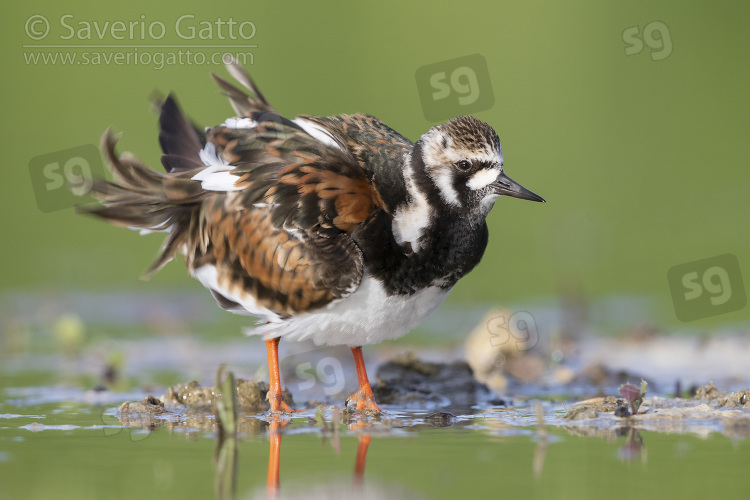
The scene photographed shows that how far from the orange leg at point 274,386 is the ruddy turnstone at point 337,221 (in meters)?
0.01

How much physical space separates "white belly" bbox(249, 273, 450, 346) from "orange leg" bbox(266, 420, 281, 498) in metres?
0.72

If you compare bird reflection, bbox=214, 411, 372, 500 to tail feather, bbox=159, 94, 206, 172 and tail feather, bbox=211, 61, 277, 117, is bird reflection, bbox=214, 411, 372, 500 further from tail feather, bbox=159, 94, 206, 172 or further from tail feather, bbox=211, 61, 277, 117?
tail feather, bbox=211, 61, 277, 117

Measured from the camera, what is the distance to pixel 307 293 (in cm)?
724

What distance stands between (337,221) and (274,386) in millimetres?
1418

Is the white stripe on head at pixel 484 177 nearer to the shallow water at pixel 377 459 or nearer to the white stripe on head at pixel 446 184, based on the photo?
the white stripe on head at pixel 446 184

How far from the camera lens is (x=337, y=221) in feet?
23.6

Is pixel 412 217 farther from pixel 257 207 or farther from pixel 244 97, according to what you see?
pixel 244 97

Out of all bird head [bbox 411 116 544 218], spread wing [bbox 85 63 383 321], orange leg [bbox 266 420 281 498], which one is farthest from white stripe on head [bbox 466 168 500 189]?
orange leg [bbox 266 420 281 498]

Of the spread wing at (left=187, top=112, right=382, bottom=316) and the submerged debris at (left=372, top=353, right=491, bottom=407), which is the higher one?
the spread wing at (left=187, top=112, right=382, bottom=316)

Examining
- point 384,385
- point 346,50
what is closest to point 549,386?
point 384,385

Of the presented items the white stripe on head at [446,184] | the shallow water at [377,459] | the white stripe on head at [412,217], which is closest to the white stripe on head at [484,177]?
the white stripe on head at [446,184]

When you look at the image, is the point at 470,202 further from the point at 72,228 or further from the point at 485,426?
the point at 72,228

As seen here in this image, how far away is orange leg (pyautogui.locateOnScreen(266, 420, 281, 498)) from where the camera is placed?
201 inches

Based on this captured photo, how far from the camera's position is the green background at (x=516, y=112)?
558 inches
